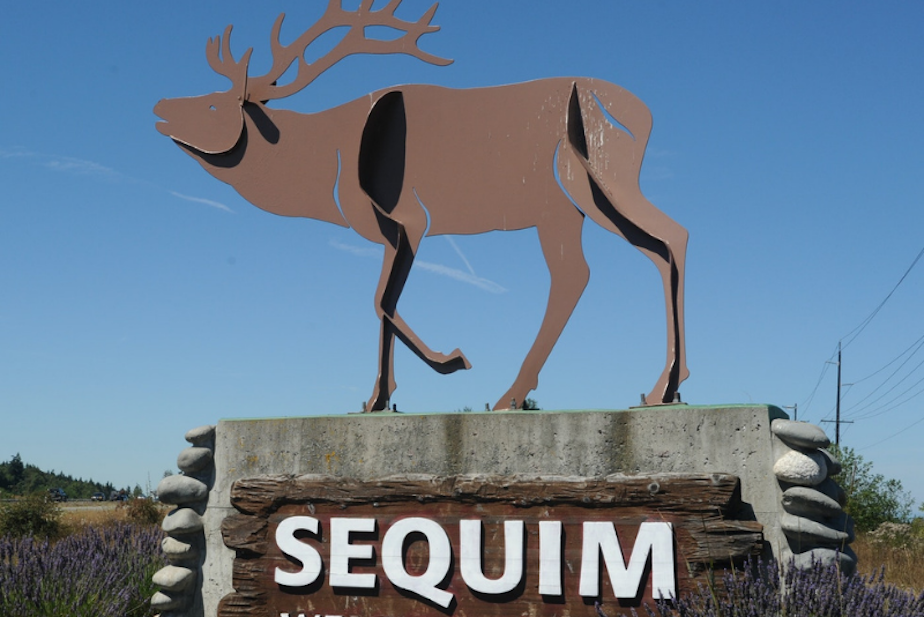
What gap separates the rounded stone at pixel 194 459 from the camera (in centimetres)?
702

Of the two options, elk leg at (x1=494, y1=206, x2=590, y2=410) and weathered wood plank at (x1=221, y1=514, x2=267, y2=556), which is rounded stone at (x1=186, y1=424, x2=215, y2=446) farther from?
elk leg at (x1=494, y1=206, x2=590, y2=410)

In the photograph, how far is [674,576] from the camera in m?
5.75

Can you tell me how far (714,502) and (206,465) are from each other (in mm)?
3870

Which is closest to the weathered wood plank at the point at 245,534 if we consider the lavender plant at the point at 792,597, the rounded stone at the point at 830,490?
the lavender plant at the point at 792,597

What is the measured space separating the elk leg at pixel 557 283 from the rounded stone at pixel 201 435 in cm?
229

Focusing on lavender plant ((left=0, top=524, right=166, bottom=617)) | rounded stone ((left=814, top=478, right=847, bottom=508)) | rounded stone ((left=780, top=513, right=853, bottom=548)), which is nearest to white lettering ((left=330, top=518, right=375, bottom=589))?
lavender plant ((left=0, top=524, right=166, bottom=617))

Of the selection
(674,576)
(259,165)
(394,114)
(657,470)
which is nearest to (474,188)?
(394,114)

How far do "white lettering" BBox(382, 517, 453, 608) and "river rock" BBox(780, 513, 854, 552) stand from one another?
2245mm

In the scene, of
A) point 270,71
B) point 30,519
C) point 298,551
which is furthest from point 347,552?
point 30,519

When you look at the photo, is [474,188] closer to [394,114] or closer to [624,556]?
[394,114]

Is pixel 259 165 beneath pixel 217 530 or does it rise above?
above

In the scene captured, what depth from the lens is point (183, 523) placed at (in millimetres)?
6930

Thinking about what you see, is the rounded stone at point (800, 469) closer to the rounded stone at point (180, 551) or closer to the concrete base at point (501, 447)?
the concrete base at point (501, 447)

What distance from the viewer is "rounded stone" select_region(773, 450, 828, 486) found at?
18.8ft
